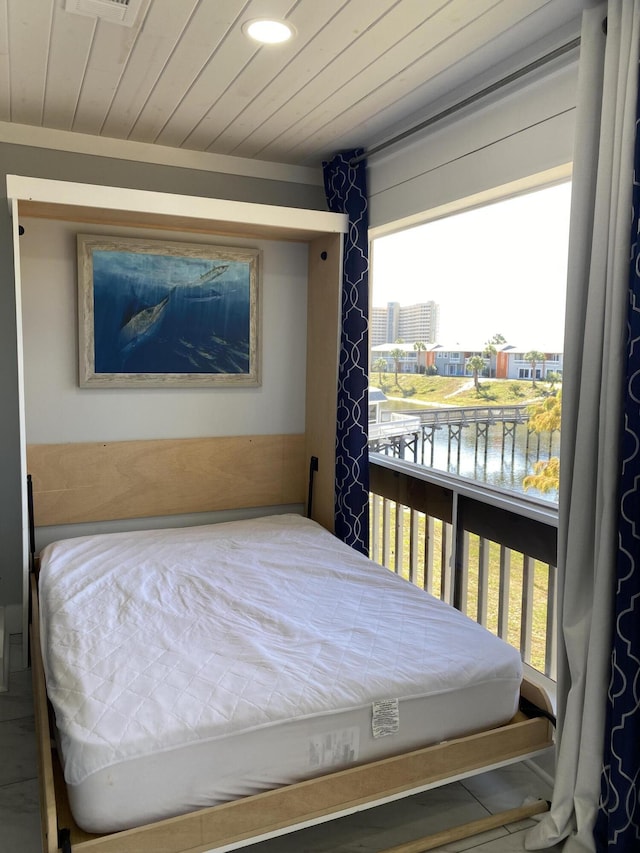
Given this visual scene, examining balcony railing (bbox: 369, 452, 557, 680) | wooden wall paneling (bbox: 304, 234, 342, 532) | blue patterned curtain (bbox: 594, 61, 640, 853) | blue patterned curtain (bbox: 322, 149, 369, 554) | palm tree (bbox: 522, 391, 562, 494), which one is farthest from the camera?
wooden wall paneling (bbox: 304, 234, 342, 532)

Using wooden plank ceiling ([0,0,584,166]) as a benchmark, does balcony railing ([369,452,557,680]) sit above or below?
below

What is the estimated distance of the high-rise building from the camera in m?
3.14

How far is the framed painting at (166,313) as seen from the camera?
10.7ft

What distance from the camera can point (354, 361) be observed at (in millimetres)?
3330

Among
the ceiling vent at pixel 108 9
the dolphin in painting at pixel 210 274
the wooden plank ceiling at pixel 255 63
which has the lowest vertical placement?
the dolphin in painting at pixel 210 274

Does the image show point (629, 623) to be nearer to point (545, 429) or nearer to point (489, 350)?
point (545, 429)

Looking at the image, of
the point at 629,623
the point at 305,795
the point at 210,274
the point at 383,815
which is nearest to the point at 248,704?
the point at 305,795

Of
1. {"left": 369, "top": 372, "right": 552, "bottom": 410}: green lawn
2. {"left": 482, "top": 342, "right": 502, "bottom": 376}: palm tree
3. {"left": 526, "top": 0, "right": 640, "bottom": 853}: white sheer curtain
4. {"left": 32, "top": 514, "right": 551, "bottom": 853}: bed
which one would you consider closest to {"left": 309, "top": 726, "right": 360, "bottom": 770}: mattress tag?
{"left": 32, "top": 514, "right": 551, "bottom": 853}: bed

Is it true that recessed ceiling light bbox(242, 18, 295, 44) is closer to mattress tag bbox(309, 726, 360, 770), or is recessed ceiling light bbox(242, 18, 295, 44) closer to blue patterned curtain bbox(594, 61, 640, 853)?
blue patterned curtain bbox(594, 61, 640, 853)

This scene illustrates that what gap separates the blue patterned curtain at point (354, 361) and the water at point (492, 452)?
0.36m

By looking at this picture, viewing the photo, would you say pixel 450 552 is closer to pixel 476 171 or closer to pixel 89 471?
pixel 476 171

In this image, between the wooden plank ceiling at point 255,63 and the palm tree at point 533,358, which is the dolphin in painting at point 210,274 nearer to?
the wooden plank ceiling at point 255,63

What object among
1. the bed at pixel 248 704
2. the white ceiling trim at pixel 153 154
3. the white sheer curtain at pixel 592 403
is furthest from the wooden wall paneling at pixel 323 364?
the white sheer curtain at pixel 592 403

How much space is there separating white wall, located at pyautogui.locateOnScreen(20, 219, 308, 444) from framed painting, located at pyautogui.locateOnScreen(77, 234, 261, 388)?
6 cm
